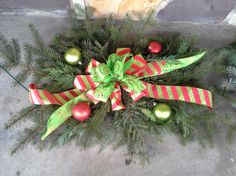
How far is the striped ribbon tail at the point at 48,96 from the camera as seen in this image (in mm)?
1006

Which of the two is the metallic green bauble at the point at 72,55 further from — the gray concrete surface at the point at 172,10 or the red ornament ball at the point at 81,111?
the gray concrete surface at the point at 172,10

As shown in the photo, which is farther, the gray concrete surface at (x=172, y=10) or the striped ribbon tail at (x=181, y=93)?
the gray concrete surface at (x=172, y=10)

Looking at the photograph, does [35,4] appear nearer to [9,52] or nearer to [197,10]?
[9,52]

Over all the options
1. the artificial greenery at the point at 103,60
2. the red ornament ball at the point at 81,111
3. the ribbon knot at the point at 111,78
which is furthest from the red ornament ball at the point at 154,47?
the red ornament ball at the point at 81,111

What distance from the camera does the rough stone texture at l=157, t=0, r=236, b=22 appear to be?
4.16 feet

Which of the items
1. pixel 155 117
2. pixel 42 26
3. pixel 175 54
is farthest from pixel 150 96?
pixel 42 26

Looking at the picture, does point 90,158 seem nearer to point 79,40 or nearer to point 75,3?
point 79,40

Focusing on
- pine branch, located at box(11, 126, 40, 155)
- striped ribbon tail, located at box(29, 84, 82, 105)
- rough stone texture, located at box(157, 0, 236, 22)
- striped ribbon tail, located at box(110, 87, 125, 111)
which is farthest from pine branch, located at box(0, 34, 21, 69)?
rough stone texture, located at box(157, 0, 236, 22)

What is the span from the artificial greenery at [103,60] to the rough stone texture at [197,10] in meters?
0.17

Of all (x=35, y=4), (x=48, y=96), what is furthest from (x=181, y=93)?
(x=35, y=4)

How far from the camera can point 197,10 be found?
131 centimetres

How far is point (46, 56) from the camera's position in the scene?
112 centimetres

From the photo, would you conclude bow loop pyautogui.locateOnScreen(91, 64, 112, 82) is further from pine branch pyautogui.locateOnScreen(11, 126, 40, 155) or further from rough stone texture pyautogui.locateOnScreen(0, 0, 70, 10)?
rough stone texture pyautogui.locateOnScreen(0, 0, 70, 10)

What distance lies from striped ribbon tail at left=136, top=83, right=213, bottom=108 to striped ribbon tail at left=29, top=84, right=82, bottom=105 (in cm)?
29
